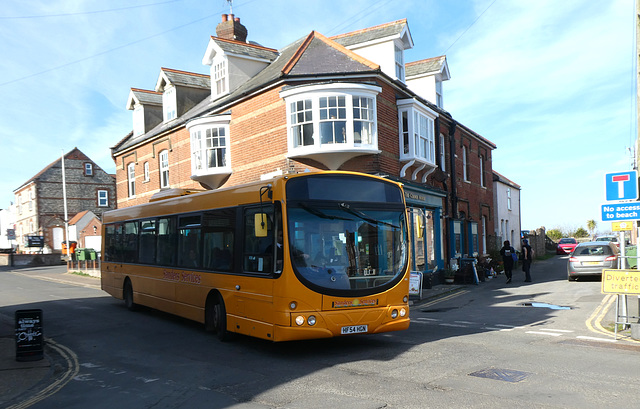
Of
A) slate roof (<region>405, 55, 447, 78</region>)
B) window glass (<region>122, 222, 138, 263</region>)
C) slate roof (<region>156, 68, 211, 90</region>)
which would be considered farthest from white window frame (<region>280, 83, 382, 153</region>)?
slate roof (<region>156, 68, 211, 90</region>)

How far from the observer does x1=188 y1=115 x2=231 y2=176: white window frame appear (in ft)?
70.8

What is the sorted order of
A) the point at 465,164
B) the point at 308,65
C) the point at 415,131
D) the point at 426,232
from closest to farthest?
the point at 308,65, the point at 415,131, the point at 426,232, the point at 465,164

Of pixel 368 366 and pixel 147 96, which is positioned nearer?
pixel 368 366

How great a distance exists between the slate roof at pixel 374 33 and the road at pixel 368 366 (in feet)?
39.0

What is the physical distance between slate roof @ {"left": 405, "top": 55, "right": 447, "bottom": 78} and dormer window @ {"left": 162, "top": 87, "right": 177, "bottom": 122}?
11770mm

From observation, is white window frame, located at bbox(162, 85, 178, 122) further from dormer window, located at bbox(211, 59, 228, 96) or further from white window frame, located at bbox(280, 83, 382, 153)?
white window frame, located at bbox(280, 83, 382, 153)

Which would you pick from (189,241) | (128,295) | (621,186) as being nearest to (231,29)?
(128,295)

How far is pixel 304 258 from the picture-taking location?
8289 mm

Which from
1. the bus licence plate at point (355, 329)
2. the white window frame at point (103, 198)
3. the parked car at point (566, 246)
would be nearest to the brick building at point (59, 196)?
the white window frame at point (103, 198)

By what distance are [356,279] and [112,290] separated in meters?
10.7

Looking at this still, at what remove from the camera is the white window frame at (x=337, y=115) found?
57.4 feet

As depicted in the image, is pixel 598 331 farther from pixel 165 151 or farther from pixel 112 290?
pixel 165 151

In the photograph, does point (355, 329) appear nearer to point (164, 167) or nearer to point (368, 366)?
point (368, 366)

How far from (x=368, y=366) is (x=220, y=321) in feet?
11.5
